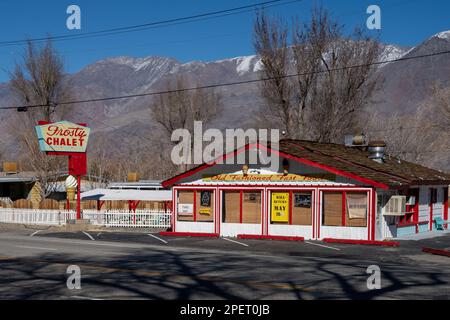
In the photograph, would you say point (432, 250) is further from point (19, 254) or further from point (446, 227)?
point (19, 254)

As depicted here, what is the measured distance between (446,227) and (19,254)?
23.3m

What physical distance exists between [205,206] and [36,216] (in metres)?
13.5

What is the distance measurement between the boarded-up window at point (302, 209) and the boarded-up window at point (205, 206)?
4.28 m

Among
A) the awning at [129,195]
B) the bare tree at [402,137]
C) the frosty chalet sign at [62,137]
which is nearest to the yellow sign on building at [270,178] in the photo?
the awning at [129,195]

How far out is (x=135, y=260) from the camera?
66.4 ft

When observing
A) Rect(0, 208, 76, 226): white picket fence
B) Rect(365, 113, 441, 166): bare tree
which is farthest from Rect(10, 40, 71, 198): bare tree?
Rect(365, 113, 441, 166): bare tree

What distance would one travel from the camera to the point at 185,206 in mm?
31453

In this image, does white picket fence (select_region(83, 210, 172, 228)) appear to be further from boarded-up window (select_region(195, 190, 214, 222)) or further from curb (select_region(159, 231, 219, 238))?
boarded-up window (select_region(195, 190, 214, 222))

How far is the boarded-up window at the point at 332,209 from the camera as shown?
27.6 meters

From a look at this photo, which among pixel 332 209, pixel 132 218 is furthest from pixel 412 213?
pixel 132 218

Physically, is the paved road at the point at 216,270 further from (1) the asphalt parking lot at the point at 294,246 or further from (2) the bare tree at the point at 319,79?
(2) the bare tree at the point at 319,79

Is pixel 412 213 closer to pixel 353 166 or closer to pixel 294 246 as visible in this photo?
pixel 353 166

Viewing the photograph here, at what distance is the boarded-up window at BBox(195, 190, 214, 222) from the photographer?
3072 centimetres

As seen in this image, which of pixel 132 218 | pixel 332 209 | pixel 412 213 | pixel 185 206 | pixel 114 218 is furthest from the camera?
pixel 114 218
